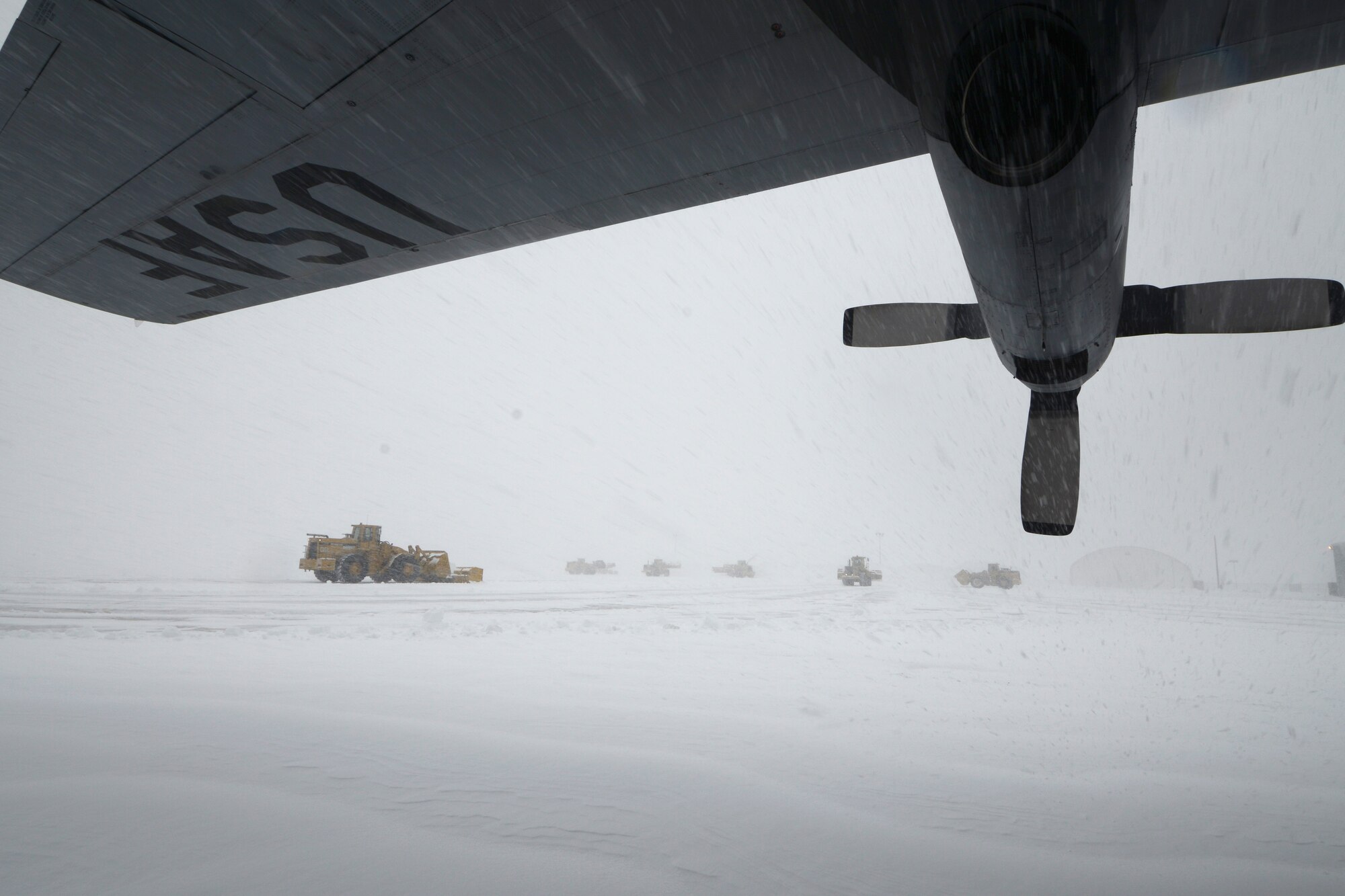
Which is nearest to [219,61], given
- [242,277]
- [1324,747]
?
[242,277]

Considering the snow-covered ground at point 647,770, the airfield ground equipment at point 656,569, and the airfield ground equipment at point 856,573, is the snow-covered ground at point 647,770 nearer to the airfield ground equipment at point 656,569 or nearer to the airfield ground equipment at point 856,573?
the airfield ground equipment at point 856,573

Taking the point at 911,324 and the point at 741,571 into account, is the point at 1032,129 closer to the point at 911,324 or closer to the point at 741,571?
the point at 911,324

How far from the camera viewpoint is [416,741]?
3.45 meters

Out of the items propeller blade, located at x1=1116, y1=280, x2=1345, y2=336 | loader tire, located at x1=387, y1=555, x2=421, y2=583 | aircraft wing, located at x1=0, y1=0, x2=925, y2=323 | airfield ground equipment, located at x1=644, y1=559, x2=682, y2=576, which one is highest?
aircraft wing, located at x1=0, y1=0, x2=925, y2=323

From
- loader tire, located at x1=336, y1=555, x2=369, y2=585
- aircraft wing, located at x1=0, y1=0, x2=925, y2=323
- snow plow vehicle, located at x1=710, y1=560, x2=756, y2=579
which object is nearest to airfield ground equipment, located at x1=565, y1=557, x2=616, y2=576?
snow plow vehicle, located at x1=710, y1=560, x2=756, y2=579

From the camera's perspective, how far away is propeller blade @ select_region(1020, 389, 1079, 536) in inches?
146

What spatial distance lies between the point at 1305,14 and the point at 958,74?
63.8 inches

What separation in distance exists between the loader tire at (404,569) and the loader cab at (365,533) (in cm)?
128

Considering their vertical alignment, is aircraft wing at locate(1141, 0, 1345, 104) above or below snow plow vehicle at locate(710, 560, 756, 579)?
above

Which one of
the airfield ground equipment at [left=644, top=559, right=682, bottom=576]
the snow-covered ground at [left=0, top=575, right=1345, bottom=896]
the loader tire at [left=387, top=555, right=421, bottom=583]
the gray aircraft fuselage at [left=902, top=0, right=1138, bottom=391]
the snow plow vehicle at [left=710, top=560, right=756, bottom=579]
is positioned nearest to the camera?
the gray aircraft fuselage at [left=902, top=0, right=1138, bottom=391]

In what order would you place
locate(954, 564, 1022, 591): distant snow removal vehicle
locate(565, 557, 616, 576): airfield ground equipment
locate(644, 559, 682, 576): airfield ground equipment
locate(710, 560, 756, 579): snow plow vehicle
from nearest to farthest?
1. locate(954, 564, 1022, 591): distant snow removal vehicle
2. locate(644, 559, 682, 576): airfield ground equipment
3. locate(710, 560, 756, 579): snow plow vehicle
4. locate(565, 557, 616, 576): airfield ground equipment

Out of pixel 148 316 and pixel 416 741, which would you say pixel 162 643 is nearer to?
pixel 148 316

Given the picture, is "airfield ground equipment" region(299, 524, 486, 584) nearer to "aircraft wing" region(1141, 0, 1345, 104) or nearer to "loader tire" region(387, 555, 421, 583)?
"loader tire" region(387, 555, 421, 583)

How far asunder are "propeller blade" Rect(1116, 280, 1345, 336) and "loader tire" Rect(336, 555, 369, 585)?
22055mm
